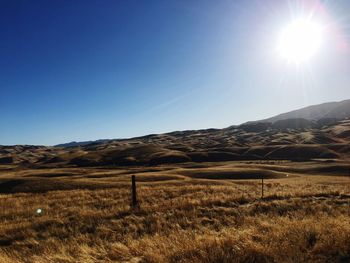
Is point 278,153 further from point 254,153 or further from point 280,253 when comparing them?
point 280,253

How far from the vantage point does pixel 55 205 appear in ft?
67.7

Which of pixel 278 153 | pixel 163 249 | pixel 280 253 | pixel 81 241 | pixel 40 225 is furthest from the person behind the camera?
pixel 278 153

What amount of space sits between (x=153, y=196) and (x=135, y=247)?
40.9ft

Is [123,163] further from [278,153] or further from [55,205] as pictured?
[55,205]

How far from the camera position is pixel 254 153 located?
99.6 m

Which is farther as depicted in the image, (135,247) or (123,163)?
(123,163)

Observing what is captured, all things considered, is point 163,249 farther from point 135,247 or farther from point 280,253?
point 280,253

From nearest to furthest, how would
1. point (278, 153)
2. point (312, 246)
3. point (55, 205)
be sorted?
point (312, 246) → point (55, 205) → point (278, 153)

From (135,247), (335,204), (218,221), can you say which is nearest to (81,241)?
(135,247)

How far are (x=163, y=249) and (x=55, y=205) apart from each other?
14.3 metres

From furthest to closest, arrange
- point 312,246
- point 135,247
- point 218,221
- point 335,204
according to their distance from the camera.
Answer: point 335,204
point 218,221
point 135,247
point 312,246

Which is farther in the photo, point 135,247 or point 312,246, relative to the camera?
point 135,247

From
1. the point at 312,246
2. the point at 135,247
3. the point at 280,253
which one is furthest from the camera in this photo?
the point at 135,247

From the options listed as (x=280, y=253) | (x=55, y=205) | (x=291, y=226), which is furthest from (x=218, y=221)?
(x=55, y=205)
